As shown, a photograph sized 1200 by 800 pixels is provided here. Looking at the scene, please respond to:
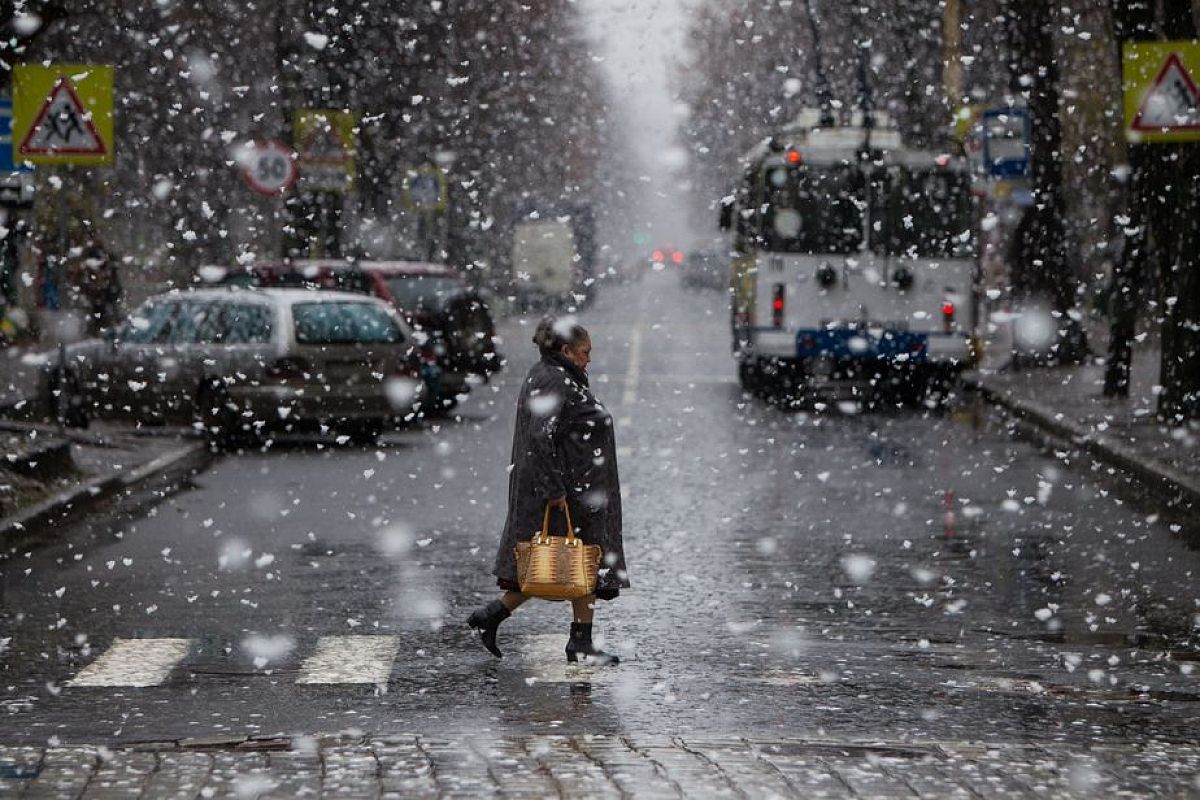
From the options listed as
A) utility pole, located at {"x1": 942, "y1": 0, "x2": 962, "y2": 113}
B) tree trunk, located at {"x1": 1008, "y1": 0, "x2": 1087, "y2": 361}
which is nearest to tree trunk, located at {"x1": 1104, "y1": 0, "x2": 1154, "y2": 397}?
tree trunk, located at {"x1": 1008, "y1": 0, "x2": 1087, "y2": 361}

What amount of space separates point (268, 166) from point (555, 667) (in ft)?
73.3

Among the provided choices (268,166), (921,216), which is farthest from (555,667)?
(268,166)

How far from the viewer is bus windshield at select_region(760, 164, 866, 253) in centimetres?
2744

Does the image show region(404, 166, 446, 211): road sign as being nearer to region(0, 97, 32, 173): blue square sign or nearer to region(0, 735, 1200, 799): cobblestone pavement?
region(0, 97, 32, 173): blue square sign

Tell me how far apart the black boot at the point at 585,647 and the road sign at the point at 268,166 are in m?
22.2

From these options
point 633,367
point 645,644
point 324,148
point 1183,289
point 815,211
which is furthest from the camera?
point 633,367

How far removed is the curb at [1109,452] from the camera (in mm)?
16000

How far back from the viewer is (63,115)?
18.4 m

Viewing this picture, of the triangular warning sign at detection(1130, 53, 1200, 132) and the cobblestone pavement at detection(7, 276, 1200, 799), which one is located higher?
the triangular warning sign at detection(1130, 53, 1200, 132)

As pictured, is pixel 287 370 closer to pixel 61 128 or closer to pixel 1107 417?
pixel 61 128

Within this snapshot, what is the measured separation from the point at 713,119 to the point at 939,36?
24.7 metres

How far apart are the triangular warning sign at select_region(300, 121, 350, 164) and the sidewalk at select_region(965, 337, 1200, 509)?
369 inches

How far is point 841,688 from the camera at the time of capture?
895 cm

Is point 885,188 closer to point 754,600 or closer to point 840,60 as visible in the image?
point 754,600
